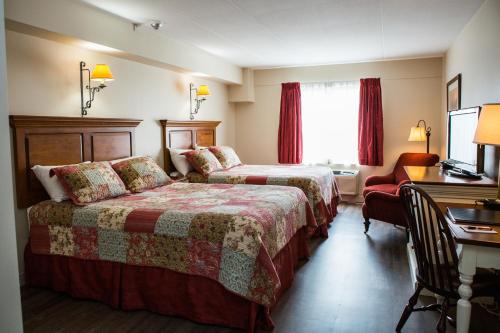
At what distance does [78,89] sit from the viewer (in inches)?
144

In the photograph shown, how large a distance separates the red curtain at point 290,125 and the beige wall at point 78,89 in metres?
1.44

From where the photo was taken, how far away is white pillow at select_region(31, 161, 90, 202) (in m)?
3.11

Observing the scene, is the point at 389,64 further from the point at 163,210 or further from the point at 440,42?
the point at 163,210

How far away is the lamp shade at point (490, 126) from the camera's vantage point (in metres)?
2.31

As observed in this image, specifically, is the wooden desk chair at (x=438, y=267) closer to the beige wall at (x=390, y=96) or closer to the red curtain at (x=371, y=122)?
the red curtain at (x=371, y=122)

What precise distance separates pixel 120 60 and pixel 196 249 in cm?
258

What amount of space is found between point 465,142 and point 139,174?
119 inches

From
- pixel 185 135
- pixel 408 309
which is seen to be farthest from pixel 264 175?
pixel 408 309

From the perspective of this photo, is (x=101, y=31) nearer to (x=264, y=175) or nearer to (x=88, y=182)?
(x=88, y=182)

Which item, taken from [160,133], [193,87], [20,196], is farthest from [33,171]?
[193,87]

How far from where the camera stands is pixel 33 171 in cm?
315

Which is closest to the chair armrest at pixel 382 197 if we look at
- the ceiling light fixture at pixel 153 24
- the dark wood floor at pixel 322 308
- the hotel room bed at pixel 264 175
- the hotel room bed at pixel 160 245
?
the hotel room bed at pixel 264 175

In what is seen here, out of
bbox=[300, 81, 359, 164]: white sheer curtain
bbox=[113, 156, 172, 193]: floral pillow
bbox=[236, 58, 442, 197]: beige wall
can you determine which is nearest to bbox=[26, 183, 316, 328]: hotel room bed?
bbox=[113, 156, 172, 193]: floral pillow

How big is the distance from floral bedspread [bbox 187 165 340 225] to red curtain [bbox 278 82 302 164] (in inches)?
58.5
